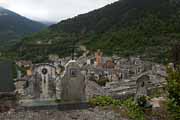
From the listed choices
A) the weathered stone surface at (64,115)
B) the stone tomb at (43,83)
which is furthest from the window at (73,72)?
the stone tomb at (43,83)

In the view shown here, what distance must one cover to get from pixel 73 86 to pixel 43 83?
10.00ft

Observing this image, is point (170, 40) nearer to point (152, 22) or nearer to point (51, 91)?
point (152, 22)

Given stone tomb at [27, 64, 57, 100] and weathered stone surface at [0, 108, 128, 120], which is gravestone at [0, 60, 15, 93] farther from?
stone tomb at [27, 64, 57, 100]

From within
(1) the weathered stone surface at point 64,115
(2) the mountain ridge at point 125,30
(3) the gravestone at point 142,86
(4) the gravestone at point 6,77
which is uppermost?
(2) the mountain ridge at point 125,30

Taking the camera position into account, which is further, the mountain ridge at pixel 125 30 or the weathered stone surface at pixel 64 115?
the mountain ridge at pixel 125 30

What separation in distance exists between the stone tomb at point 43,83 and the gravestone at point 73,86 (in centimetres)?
248

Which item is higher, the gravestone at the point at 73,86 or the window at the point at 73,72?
the window at the point at 73,72

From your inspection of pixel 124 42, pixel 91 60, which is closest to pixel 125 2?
pixel 124 42

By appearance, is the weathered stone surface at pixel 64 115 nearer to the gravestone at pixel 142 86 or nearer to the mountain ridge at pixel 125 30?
the gravestone at pixel 142 86

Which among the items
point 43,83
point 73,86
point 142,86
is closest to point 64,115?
point 73,86

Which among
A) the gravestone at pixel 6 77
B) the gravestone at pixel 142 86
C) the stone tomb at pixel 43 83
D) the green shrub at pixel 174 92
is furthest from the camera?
the stone tomb at pixel 43 83

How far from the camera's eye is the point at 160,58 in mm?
75438

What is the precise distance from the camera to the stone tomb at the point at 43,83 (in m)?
16.9

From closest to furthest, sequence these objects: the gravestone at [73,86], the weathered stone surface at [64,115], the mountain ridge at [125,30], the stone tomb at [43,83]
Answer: the weathered stone surface at [64,115]
the gravestone at [73,86]
the stone tomb at [43,83]
the mountain ridge at [125,30]
